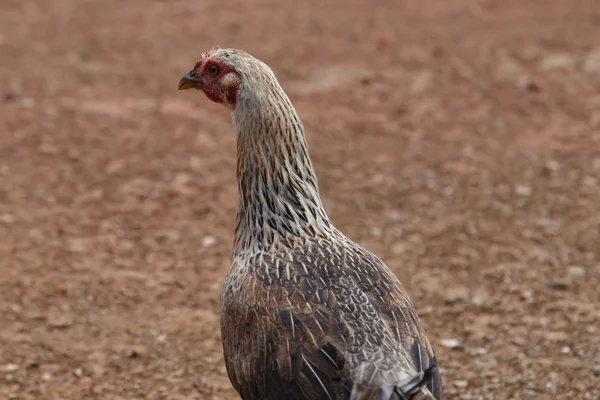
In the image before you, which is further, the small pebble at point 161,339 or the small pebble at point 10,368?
the small pebble at point 161,339

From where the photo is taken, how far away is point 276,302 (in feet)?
14.7

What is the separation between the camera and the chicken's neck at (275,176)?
16.4ft

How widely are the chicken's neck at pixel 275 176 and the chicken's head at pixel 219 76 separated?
13cm

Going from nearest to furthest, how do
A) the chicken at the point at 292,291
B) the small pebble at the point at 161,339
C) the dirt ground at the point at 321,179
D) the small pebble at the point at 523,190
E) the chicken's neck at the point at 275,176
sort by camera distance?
the chicken at the point at 292,291, the chicken's neck at the point at 275,176, the dirt ground at the point at 321,179, the small pebble at the point at 161,339, the small pebble at the point at 523,190

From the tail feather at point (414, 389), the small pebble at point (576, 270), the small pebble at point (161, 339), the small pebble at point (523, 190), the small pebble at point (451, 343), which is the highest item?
the small pebble at point (523, 190)

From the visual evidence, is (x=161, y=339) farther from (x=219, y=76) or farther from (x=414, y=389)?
(x=414, y=389)

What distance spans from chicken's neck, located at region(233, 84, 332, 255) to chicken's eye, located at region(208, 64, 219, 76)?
1.01 feet

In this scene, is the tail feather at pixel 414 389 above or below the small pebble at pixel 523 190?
below

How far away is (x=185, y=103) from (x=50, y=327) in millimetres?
4545

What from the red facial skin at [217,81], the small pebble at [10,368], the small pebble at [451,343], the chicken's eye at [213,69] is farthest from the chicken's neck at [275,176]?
the small pebble at [10,368]

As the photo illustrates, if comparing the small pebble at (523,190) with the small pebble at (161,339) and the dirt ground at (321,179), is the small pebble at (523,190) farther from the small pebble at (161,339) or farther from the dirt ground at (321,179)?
the small pebble at (161,339)

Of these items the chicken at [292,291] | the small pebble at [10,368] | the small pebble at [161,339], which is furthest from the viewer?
the small pebble at [161,339]

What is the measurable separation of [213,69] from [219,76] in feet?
0.28

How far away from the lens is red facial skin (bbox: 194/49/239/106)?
5.16 m
